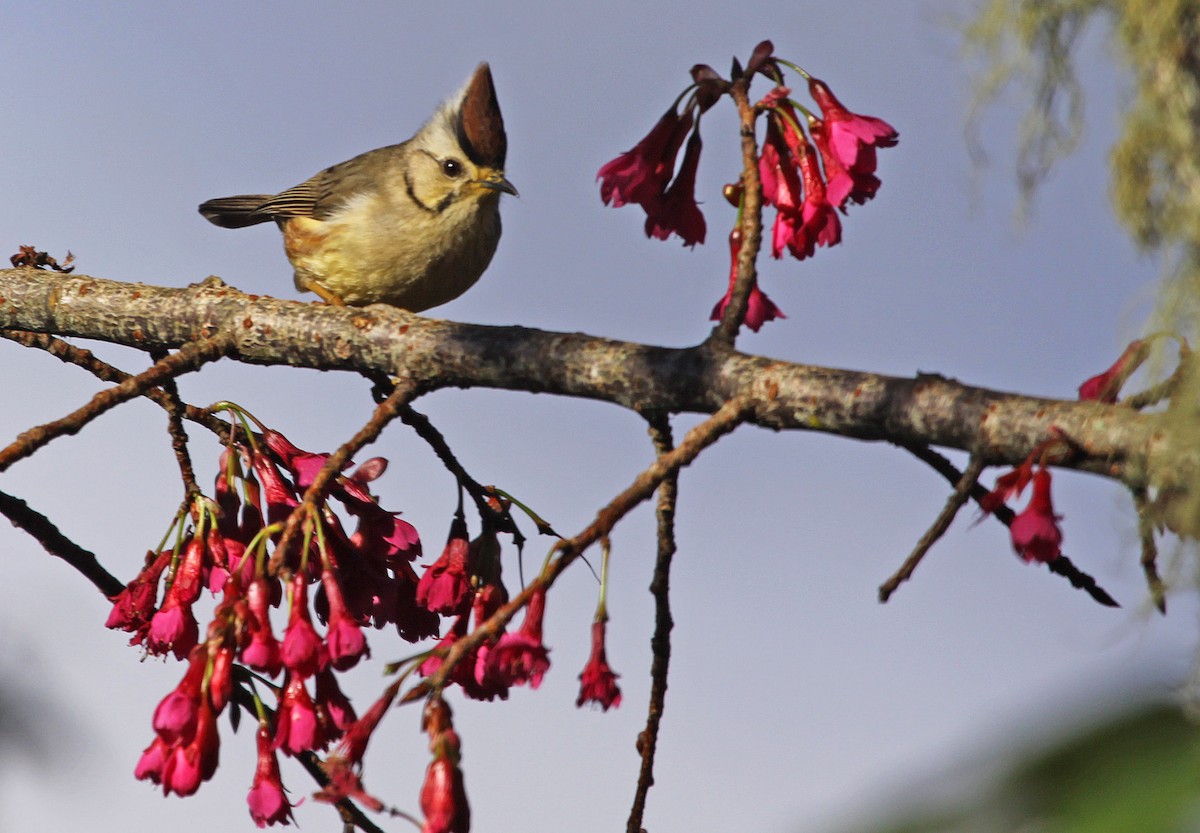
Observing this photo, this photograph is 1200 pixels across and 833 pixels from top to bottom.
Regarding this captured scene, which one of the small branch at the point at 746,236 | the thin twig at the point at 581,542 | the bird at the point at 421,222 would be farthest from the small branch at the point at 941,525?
the bird at the point at 421,222

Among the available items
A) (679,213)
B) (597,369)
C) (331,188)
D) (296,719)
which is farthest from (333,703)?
(331,188)

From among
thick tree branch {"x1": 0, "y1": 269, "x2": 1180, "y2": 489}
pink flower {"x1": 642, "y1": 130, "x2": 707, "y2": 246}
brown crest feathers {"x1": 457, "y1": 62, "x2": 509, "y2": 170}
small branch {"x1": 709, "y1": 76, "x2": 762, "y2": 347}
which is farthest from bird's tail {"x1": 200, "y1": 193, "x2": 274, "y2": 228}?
small branch {"x1": 709, "y1": 76, "x2": 762, "y2": 347}

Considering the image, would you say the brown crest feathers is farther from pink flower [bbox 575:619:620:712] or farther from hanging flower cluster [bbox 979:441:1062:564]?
hanging flower cluster [bbox 979:441:1062:564]

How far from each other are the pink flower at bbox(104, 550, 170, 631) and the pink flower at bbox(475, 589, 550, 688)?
99 centimetres

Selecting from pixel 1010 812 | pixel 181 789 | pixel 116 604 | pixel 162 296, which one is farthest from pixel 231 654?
pixel 1010 812

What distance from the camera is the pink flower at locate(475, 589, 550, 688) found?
2.12 meters

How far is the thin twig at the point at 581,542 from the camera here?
184 centimetres

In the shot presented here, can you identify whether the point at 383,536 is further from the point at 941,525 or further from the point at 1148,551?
the point at 1148,551

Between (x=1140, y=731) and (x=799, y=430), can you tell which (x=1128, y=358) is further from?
(x=1140, y=731)

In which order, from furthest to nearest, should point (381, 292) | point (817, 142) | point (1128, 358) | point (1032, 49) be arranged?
point (381, 292)
point (817, 142)
point (1128, 358)
point (1032, 49)

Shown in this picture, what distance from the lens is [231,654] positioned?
88.2 inches

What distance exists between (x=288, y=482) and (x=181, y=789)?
781 millimetres

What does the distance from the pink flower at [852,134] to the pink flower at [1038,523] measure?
1.25 metres

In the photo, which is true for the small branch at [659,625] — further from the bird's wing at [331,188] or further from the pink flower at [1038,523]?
the bird's wing at [331,188]
